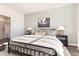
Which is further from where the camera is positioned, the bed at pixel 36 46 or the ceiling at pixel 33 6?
the ceiling at pixel 33 6

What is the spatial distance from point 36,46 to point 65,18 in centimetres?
80

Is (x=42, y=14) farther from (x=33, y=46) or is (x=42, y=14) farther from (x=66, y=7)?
(x=33, y=46)

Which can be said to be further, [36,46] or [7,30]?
[7,30]

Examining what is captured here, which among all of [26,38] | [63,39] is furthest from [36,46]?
[63,39]

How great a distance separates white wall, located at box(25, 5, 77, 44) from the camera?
1867 millimetres

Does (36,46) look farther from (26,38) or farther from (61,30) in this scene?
(61,30)

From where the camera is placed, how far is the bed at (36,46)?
175 centimetres

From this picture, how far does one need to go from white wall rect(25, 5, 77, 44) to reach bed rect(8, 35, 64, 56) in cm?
26

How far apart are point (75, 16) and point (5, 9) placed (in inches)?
53.9

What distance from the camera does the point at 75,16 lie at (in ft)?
6.07

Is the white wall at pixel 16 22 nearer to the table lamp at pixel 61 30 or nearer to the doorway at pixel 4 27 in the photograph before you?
the doorway at pixel 4 27

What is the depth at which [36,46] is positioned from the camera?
179cm

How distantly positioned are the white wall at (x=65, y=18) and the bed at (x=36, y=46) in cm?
26

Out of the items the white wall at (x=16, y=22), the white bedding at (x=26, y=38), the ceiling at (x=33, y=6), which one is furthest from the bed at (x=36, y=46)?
the ceiling at (x=33, y=6)
